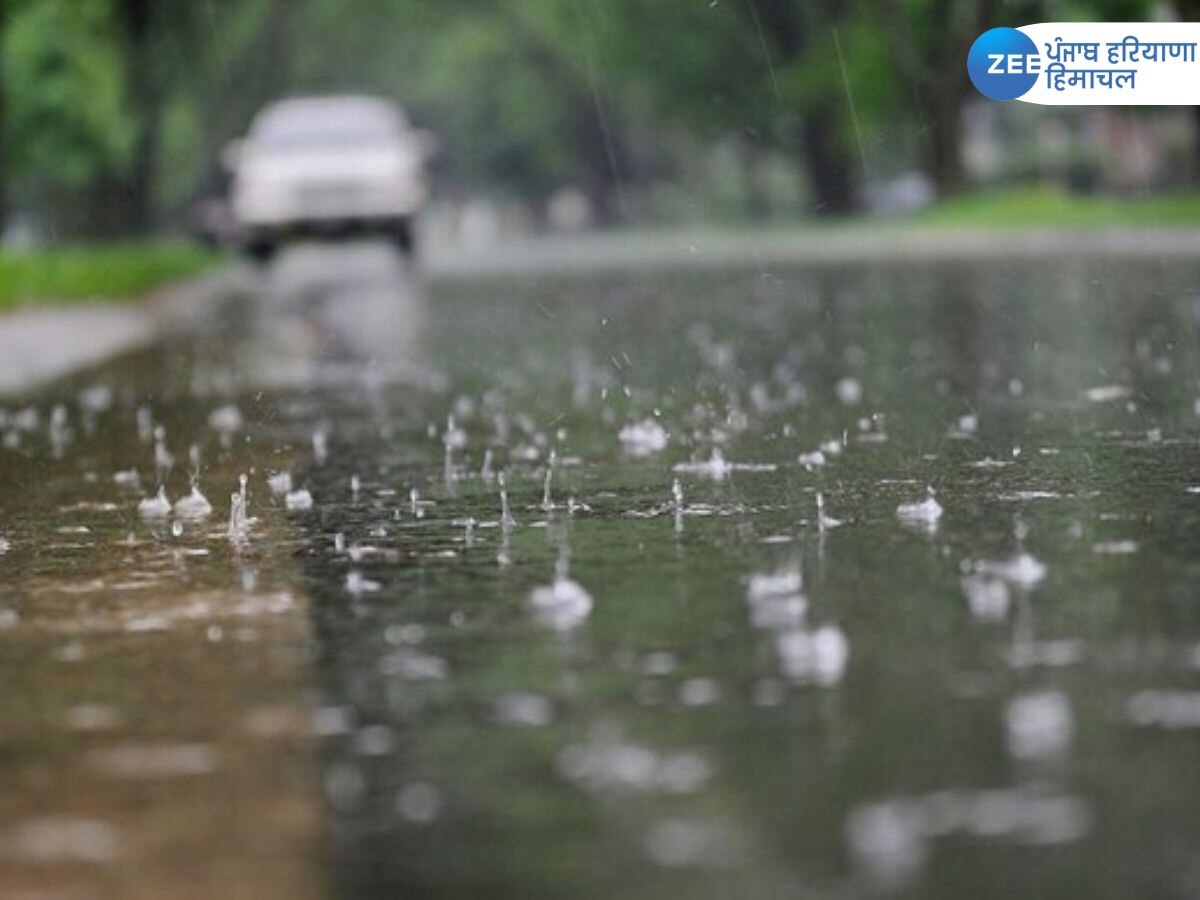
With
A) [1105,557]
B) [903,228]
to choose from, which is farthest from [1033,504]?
[903,228]

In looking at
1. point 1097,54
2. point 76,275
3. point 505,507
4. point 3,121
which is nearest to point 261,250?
point 3,121

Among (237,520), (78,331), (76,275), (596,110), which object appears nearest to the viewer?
(237,520)

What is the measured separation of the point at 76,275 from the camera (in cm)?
2964

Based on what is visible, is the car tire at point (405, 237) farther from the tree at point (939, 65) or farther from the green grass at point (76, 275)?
the tree at point (939, 65)

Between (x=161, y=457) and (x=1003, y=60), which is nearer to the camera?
(x=161, y=457)

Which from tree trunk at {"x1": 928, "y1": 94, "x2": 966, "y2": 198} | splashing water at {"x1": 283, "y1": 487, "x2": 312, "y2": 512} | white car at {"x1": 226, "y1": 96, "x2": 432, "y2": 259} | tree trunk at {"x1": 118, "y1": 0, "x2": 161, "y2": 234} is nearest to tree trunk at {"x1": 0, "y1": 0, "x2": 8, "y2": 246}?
tree trunk at {"x1": 118, "y1": 0, "x2": 161, "y2": 234}

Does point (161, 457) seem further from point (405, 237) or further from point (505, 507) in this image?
point (405, 237)

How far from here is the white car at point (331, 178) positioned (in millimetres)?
38656

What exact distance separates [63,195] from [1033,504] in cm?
5121

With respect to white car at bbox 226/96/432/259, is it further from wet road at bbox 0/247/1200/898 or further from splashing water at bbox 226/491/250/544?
splashing water at bbox 226/491/250/544

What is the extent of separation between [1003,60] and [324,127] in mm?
8716

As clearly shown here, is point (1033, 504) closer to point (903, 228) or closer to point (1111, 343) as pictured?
point (1111, 343)

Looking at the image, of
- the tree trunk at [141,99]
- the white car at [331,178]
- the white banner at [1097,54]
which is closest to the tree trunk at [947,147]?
the tree trunk at [141,99]

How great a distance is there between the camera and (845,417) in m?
13.0
